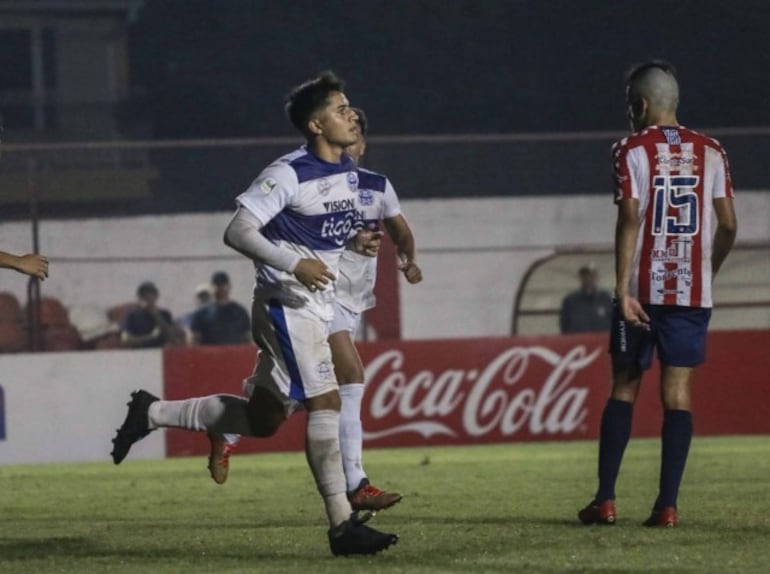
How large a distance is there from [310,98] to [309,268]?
82 centimetres

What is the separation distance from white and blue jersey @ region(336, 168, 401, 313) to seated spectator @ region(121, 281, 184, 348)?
7.45 m

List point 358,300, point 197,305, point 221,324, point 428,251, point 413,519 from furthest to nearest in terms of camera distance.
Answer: point 428,251 < point 197,305 < point 221,324 < point 358,300 < point 413,519

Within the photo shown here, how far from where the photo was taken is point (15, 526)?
8.82 metres

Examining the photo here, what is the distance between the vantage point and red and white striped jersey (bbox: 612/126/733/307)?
782 centimetres

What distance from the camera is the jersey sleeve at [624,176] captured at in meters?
7.79

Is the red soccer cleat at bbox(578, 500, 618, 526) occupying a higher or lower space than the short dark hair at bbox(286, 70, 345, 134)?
lower

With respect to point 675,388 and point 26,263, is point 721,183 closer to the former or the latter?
point 675,388

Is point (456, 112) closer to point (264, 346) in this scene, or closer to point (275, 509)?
point (275, 509)

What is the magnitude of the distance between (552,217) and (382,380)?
150 inches

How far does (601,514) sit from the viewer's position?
311 inches

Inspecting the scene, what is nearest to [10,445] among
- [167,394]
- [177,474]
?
[167,394]

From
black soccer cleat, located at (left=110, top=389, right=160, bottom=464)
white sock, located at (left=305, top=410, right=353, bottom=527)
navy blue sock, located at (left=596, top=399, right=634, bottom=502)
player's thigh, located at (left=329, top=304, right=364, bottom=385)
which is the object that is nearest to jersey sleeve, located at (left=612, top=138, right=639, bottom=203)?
navy blue sock, located at (left=596, top=399, right=634, bottom=502)

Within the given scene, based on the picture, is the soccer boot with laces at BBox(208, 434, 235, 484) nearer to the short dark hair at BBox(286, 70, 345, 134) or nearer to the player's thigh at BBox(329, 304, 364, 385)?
the player's thigh at BBox(329, 304, 364, 385)

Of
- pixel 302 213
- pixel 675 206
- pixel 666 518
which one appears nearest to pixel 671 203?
pixel 675 206
